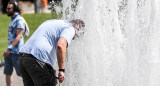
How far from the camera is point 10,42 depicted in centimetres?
642

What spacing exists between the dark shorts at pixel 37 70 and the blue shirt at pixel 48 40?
5 centimetres

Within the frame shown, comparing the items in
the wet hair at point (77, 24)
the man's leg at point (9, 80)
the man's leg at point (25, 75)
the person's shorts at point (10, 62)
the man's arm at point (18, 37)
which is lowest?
the man's leg at point (9, 80)

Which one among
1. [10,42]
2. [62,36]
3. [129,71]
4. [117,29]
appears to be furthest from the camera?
[10,42]

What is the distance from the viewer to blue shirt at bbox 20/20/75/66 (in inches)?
165

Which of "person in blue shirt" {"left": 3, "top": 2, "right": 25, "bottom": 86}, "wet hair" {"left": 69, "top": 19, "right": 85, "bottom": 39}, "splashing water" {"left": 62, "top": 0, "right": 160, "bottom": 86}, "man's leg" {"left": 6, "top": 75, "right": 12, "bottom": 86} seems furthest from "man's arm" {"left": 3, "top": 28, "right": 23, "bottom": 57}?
"wet hair" {"left": 69, "top": 19, "right": 85, "bottom": 39}

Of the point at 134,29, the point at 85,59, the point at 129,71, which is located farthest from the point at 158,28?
the point at 85,59

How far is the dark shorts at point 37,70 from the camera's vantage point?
4207 mm

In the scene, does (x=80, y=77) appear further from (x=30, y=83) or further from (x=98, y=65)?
(x=30, y=83)

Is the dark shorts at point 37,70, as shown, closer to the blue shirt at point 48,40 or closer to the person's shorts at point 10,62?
the blue shirt at point 48,40

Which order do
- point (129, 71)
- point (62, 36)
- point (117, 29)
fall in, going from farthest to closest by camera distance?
1. point (117, 29)
2. point (129, 71)
3. point (62, 36)

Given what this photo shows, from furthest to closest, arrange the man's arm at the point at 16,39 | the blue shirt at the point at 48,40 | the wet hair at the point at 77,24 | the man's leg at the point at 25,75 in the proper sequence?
1. the man's arm at the point at 16,39
2. the wet hair at the point at 77,24
3. the man's leg at the point at 25,75
4. the blue shirt at the point at 48,40

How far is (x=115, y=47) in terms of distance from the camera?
577 cm

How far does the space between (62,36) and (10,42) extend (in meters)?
2.47

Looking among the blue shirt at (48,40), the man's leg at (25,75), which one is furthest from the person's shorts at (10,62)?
the blue shirt at (48,40)
